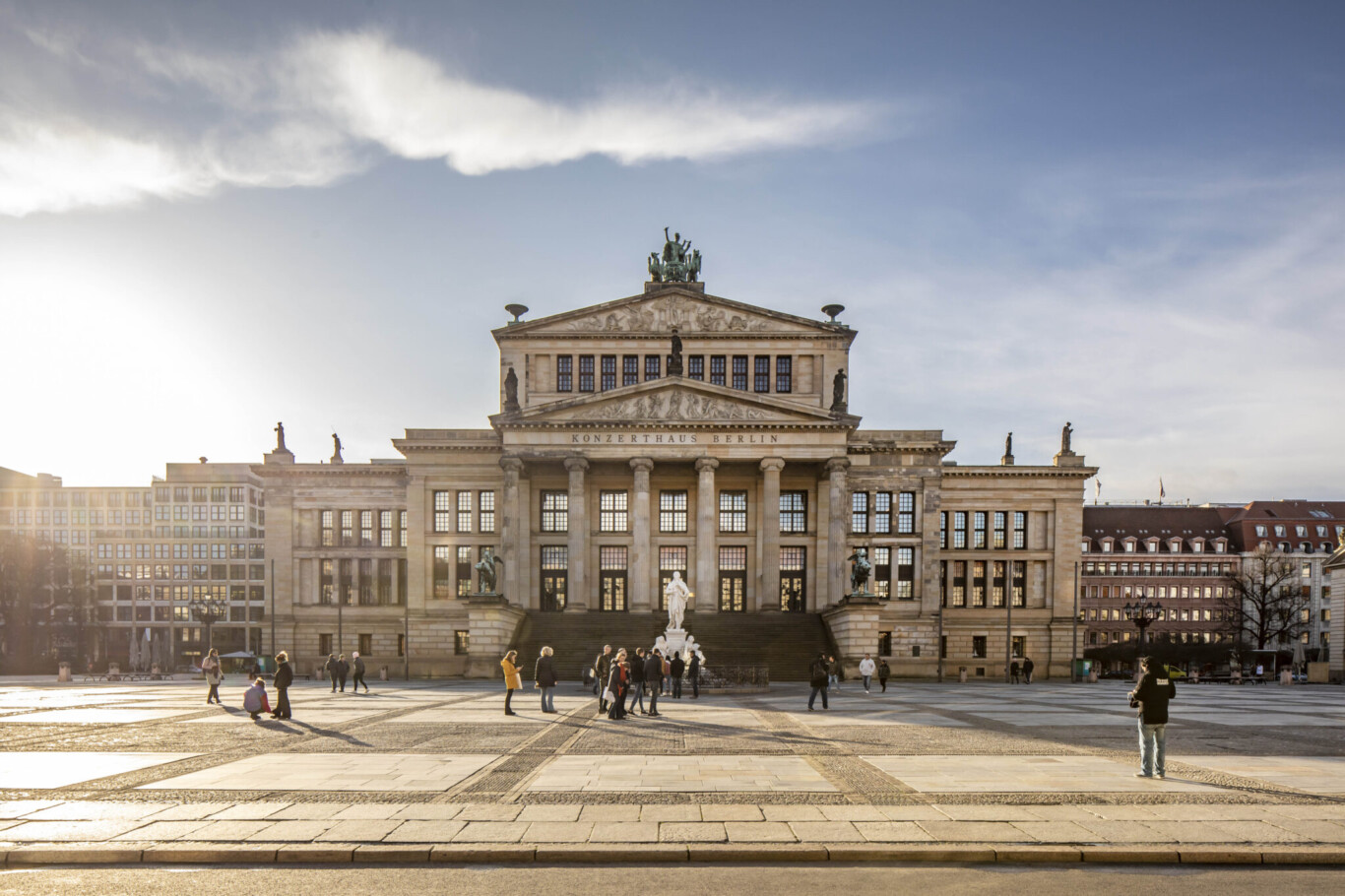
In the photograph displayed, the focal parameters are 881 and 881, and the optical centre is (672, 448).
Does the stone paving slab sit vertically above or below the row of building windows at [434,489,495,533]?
below

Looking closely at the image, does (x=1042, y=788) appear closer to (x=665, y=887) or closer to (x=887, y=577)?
(x=665, y=887)

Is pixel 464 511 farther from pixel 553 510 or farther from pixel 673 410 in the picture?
pixel 673 410

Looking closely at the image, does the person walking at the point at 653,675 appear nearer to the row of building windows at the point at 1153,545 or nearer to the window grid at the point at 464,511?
the window grid at the point at 464,511

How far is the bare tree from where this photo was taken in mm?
89625

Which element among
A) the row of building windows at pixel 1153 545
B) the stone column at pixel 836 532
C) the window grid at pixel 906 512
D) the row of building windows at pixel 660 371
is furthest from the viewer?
the row of building windows at pixel 1153 545

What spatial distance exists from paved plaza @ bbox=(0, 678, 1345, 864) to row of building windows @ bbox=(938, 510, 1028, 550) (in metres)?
43.6

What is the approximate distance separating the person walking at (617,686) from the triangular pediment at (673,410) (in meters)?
35.1

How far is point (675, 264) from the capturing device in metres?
67.8

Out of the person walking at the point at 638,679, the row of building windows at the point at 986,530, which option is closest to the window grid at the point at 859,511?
the row of building windows at the point at 986,530

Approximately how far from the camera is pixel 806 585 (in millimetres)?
64250

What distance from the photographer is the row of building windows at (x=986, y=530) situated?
7000 centimetres

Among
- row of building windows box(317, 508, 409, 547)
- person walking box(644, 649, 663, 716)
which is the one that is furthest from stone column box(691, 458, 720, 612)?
person walking box(644, 649, 663, 716)

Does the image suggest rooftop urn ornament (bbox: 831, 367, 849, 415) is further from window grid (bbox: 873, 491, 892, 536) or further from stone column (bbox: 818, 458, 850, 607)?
window grid (bbox: 873, 491, 892, 536)

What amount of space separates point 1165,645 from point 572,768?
78.5 m
